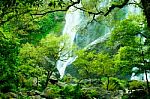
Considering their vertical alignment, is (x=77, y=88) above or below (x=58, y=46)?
below

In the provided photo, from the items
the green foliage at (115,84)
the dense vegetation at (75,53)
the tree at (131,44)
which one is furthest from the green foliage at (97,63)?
the tree at (131,44)

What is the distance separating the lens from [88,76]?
30.2m

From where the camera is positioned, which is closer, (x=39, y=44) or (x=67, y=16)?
(x=39, y=44)

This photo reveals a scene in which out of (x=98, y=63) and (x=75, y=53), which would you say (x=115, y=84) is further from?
(x=75, y=53)

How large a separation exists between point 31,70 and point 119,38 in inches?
294

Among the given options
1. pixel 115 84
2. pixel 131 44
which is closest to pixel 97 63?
pixel 115 84

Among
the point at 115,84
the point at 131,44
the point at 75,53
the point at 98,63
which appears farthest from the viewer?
the point at 75,53

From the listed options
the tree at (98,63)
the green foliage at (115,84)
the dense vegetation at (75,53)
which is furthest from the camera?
the green foliage at (115,84)

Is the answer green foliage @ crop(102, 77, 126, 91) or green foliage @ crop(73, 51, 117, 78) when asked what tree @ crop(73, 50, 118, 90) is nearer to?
green foliage @ crop(73, 51, 117, 78)

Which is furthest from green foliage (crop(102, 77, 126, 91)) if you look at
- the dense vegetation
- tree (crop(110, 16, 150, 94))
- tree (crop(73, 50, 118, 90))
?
tree (crop(110, 16, 150, 94))

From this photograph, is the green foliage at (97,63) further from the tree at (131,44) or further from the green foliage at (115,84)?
the tree at (131,44)

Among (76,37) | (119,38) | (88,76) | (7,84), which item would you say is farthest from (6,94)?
(76,37)

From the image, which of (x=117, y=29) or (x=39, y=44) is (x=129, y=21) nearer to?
(x=117, y=29)

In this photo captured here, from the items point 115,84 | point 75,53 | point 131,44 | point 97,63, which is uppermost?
point 131,44
